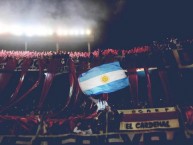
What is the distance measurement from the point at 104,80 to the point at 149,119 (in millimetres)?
2112

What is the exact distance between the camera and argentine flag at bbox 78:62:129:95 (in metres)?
8.29

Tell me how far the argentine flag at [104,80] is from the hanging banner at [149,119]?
4.05 feet

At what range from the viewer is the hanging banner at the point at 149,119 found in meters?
8.88

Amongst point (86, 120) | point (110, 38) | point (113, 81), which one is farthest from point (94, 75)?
point (110, 38)

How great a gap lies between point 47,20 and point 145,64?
18.1 ft

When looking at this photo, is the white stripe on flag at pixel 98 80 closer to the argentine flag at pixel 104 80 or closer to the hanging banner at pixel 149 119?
the argentine flag at pixel 104 80

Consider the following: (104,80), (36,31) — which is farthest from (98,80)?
(36,31)

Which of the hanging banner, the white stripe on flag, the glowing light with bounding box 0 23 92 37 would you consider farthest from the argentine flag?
the glowing light with bounding box 0 23 92 37

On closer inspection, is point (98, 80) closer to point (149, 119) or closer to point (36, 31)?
point (149, 119)

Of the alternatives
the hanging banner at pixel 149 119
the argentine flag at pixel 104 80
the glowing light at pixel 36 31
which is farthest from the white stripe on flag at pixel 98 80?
the glowing light at pixel 36 31

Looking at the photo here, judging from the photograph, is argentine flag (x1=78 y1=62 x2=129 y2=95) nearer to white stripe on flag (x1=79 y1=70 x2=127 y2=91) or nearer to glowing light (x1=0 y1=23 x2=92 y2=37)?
white stripe on flag (x1=79 y1=70 x2=127 y2=91)

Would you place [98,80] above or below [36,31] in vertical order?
below

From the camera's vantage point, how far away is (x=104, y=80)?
834cm

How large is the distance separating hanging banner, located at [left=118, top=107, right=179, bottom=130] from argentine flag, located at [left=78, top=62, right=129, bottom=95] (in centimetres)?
123
